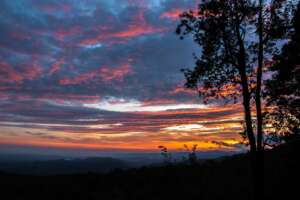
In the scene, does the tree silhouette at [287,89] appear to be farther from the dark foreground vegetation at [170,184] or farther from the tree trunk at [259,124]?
the dark foreground vegetation at [170,184]

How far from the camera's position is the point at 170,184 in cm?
2100

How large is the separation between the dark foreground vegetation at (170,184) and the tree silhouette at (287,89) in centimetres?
290

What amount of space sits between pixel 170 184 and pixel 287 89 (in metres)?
8.86

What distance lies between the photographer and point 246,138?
1497 centimetres

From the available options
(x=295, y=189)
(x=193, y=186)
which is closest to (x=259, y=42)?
(x=295, y=189)

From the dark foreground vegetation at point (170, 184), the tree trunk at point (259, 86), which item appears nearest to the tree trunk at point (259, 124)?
the tree trunk at point (259, 86)

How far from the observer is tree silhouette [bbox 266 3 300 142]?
16203 millimetres

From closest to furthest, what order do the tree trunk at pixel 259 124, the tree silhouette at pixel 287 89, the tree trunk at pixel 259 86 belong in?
the tree trunk at pixel 259 124
the tree trunk at pixel 259 86
the tree silhouette at pixel 287 89

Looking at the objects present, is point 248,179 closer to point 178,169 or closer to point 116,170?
point 178,169

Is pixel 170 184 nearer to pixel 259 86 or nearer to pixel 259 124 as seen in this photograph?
pixel 259 124

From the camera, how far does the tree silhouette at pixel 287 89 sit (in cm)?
1620

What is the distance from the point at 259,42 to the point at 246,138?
4.37 meters

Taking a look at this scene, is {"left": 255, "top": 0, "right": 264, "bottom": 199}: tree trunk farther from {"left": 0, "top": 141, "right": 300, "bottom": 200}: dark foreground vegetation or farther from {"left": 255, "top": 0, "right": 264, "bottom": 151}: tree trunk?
{"left": 0, "top": 141, "right": 300, "bottom": 200}: dark foreground vegetation

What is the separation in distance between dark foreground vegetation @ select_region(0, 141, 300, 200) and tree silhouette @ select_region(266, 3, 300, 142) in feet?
9.51
